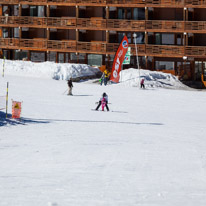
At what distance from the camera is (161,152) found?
1397 cm

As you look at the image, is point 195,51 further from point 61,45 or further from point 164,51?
point 61,45

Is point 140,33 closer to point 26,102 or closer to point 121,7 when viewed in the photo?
point 121,7

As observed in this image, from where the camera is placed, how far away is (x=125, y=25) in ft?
151

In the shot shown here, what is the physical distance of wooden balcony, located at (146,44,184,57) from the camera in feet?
145

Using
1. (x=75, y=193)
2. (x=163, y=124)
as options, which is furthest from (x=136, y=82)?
(x=75, y=193)

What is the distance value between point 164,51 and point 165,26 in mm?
2315

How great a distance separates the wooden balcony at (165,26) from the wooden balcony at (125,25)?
0.67 metres

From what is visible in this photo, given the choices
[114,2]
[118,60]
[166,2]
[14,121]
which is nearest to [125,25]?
[114,2]

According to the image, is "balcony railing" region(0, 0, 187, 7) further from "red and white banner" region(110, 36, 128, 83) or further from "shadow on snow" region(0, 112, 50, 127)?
"shadow on snow" region(0, 112, 50, 127)

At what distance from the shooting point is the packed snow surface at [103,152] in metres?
9.35

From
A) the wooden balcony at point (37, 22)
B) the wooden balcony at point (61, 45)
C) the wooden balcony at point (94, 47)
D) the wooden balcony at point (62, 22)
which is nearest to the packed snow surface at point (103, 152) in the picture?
the wooden balcony at point (94, 47)

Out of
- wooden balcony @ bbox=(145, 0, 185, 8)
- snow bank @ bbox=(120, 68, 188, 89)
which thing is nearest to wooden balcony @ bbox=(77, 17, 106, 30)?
wooden balcony @ bbox=(145, 0, 185, 8)

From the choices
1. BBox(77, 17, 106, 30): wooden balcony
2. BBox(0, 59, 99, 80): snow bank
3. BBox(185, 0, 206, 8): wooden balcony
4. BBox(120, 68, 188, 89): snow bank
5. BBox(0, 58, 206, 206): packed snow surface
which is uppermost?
BBox(185, 0, 206, 8): wooden balcony

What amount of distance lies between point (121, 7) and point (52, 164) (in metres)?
36.8
